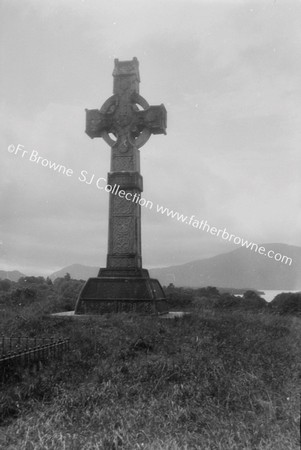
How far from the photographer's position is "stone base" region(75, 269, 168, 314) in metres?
11.0

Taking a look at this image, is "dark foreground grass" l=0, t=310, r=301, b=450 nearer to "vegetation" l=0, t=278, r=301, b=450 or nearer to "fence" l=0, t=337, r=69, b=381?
"vegetation" l=0, t=278, r=301, b=450

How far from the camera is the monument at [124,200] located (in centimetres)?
1116

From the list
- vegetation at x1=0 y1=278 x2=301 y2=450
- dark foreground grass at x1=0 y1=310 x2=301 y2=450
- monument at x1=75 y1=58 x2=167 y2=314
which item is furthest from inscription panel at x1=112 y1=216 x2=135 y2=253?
dark foreground grass at x1=0 y1=310 x2=301 y2=450

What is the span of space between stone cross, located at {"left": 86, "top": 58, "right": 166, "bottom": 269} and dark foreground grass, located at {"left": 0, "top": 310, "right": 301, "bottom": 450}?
4164 mm

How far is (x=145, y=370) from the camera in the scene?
229 inches

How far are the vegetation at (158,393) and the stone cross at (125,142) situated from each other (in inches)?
144

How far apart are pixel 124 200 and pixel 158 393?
24.5ft

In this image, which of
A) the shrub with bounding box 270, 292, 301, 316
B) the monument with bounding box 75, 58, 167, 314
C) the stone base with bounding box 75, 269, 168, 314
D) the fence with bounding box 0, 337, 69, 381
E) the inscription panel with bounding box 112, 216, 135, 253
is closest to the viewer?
the fence with bounding box 0, 337, 69, 381

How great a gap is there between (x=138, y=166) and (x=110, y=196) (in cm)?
119

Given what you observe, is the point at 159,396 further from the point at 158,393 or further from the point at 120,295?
the point at 120,295

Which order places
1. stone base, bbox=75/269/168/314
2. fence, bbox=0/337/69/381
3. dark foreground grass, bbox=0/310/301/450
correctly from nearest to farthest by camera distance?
dark foreground grass, bbox=0/310/301/450 → fence, bbox=0/337/69/381 → stone base, bbox=75/269/168/314

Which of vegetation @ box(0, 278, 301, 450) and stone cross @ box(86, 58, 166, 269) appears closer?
vegetation @ box(0, 278, 301, 450)

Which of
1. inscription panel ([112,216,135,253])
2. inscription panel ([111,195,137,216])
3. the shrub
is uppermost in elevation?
inscription panel ([111,195,137,216])

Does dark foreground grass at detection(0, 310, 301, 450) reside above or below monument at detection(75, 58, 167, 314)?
below
